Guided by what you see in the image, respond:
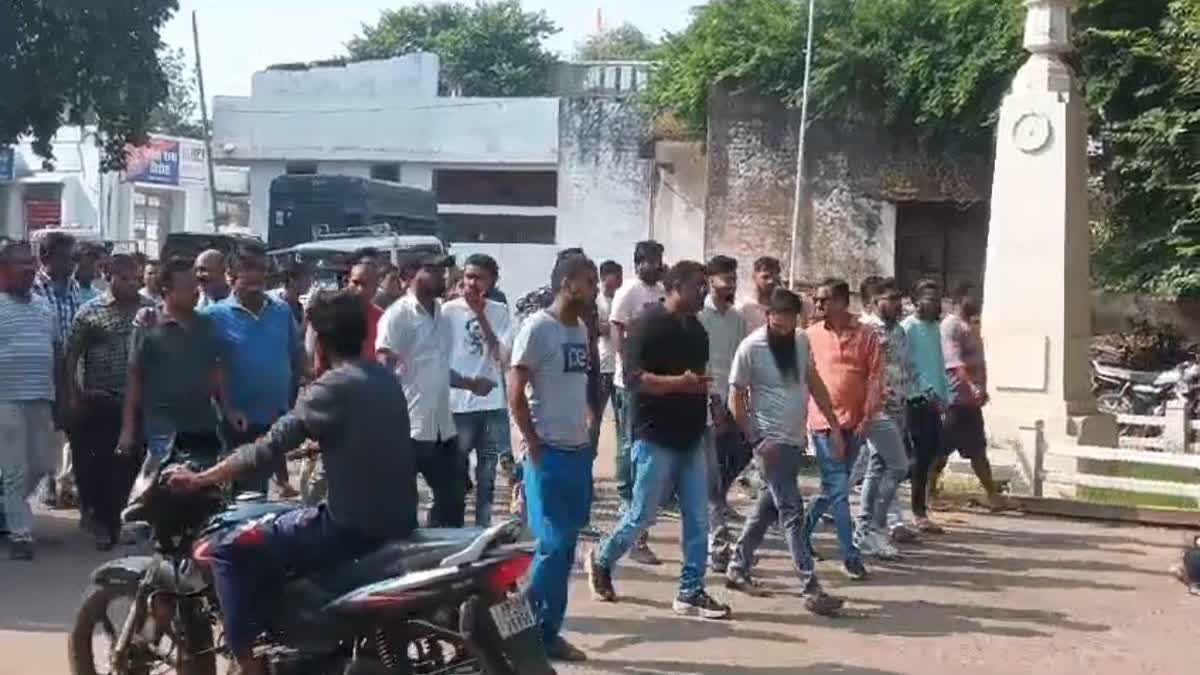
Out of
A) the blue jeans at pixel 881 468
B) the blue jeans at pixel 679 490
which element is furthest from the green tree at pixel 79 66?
the blue jeans at pixel 679 490

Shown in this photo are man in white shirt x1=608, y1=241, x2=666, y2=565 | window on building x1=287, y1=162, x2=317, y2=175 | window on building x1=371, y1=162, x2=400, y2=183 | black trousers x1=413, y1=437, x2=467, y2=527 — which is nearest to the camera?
black trousers x1=413, y1=437, x2=467, y2=527

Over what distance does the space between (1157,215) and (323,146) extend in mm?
27784

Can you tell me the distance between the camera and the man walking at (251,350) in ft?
31.3

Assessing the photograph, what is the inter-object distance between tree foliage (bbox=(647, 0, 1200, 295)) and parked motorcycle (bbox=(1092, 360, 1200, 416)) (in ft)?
4.80

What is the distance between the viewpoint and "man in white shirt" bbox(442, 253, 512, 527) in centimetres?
1026

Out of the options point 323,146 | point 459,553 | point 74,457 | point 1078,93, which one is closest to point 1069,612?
point 459,553

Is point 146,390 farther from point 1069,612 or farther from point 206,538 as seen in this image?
point 1069,612

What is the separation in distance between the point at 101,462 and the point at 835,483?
178 inches

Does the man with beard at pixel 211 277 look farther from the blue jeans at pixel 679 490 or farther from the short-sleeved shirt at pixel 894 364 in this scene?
the short-sleeved shirt at pixel 894 364

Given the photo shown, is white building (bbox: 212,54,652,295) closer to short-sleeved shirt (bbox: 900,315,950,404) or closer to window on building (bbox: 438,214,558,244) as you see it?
window on building (bbox: 438,214,558,244)

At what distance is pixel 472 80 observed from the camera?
63.3 m

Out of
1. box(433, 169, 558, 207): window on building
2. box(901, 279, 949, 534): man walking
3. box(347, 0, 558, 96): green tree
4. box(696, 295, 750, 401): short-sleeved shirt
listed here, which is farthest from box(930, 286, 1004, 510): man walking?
box(347, 0, 558, 96): green tree

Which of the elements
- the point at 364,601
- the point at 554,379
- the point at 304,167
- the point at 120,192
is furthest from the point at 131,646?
the point at 120,192

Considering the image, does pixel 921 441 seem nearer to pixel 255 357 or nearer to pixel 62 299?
pixel 255 357
